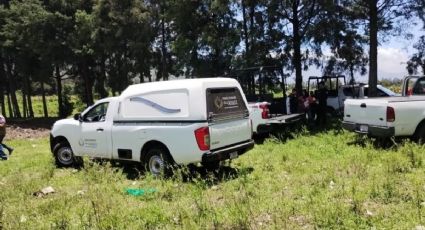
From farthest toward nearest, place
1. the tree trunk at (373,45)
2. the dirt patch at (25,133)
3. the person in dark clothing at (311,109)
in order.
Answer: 1. the dirt patch at (25,133)
2. the person in dark clothing at (311,109)
3. the tree trunk at (373,45)

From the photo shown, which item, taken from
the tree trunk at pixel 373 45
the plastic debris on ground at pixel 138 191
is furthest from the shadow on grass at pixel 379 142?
the plastic debris on ground at pixel 138 191

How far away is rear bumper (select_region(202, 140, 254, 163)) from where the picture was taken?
29.2ft

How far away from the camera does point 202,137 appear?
8.85m

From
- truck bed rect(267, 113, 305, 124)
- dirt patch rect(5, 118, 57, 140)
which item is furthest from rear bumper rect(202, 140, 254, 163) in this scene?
dirt patch rect(5, 118, 57, 140)

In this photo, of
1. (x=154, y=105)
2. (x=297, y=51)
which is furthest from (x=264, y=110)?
(x=297, y=51)

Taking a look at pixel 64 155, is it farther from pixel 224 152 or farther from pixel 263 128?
pixel 263 128

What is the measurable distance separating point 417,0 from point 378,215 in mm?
13998

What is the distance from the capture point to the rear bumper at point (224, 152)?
890cm

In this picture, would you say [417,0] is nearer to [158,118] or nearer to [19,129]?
[158,118]

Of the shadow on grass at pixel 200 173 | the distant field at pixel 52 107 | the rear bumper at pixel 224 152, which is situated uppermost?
the rear bumper at pixel 224 152

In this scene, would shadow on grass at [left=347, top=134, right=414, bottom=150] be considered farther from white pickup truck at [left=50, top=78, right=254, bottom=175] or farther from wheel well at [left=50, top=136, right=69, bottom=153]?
wheel well at [left=50, top=136, right=69, bottom=153]

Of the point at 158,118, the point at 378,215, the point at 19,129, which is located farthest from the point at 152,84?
the point at 19,129

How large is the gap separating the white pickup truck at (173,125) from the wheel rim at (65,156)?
1045 mm

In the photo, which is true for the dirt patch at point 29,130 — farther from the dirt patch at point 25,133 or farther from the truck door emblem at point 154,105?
the truck door emblem at point 154,105
